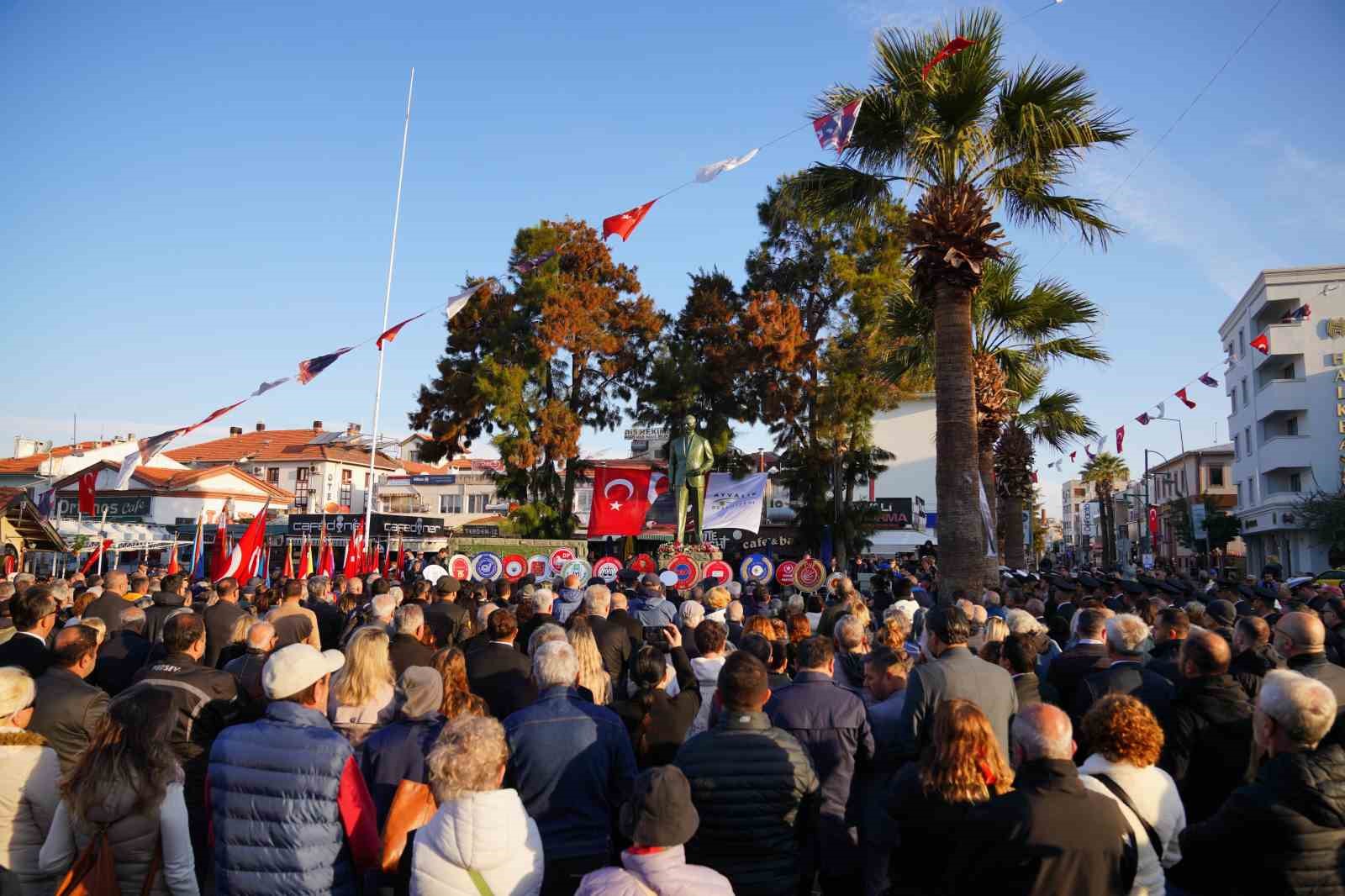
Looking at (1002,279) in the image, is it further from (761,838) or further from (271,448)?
(271,448)

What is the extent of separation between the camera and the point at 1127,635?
5.39 metres

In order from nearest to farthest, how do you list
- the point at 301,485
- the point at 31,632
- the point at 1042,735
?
the point at 1042,735 < the point at 31,632 < the point at 301,485

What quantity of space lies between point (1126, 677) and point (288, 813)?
4340 mm

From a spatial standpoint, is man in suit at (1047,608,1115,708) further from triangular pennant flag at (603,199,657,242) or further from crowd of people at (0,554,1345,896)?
triangular pennant flag at (603,199,657,242)

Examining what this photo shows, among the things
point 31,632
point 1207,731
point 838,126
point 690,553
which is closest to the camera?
point 1207,731

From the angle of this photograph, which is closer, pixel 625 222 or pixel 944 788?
pixel 944 788

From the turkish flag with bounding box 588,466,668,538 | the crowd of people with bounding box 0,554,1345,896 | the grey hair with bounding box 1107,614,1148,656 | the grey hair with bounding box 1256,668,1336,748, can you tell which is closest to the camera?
the crowd of people with bounding box 0,554,1345,896

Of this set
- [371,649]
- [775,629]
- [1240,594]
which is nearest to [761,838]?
[371,649]

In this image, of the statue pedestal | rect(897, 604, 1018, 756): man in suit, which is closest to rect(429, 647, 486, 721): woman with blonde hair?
rect(897, 604, 1018, 756): man in suit

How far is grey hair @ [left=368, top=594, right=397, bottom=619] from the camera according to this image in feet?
25.4

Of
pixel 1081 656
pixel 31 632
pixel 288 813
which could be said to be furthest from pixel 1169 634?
pixel 31 632

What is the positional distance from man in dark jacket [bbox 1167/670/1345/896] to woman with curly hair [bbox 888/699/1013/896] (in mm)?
694

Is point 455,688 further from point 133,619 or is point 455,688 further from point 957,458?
point 957,458

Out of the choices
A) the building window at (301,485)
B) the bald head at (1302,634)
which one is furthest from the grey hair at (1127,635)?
the building window at (301,485)
